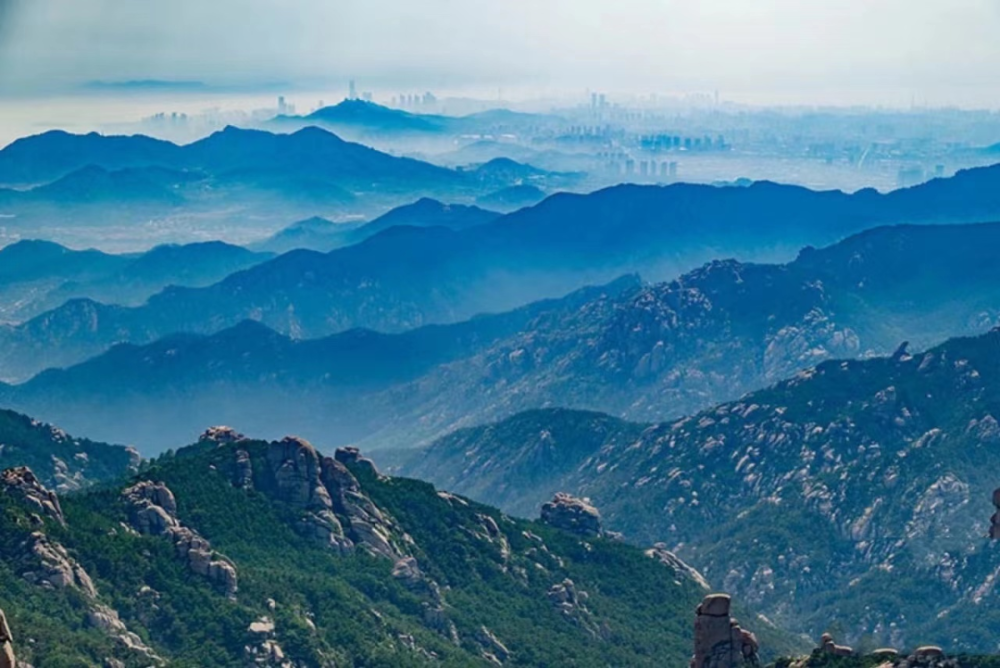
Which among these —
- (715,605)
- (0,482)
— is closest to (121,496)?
(0,482)

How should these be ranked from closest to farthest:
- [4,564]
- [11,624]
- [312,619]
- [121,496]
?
[11,624] < [4,564] < [312,619] < [121,496]

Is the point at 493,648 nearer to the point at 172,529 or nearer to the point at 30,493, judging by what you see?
the point at 172,529

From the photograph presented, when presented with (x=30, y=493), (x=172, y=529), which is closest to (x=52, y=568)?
(x=30, y=493)

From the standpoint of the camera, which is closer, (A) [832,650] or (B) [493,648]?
(A) [832,650]

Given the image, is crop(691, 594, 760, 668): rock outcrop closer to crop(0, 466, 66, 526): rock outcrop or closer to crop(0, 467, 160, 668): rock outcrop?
crop(0, 467, 160, 668): rock outcrop

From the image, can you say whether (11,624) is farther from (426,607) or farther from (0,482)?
→ (426,607)

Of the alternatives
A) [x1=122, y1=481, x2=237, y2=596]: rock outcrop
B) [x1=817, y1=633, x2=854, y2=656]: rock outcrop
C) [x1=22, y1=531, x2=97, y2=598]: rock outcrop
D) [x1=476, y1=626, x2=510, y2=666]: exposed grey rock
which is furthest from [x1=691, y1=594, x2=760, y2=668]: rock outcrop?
[x1=476, y1=626, x2=510, y2=666]: exposed grey rock
